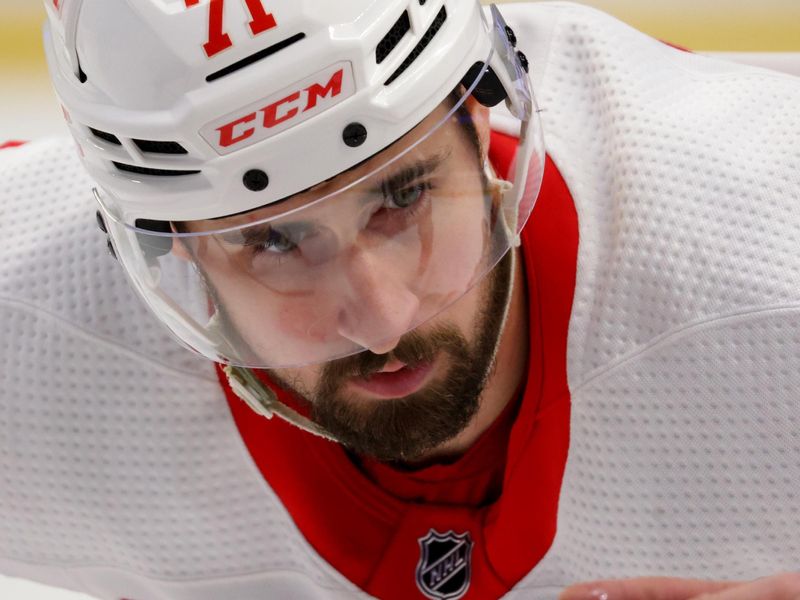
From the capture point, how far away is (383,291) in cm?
97

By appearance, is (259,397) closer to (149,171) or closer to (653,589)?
(149,171)

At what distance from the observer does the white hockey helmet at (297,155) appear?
2.80 feet

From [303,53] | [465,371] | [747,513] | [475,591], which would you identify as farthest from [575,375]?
[303,53]

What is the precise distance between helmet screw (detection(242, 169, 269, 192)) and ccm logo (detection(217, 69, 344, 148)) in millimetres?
34

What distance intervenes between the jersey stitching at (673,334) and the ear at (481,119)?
9.6 inches

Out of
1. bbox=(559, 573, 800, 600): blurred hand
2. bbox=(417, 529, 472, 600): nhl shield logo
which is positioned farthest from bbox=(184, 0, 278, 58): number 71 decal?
bbox=(417, 529, 472, 600): nhl shield logo

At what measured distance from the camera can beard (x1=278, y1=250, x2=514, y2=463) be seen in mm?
1072

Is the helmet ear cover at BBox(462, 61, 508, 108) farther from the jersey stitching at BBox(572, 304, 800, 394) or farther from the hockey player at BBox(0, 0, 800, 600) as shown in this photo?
the jersey stitching at BBox(572, 304, 800, 394)

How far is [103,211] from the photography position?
1050 millimetres

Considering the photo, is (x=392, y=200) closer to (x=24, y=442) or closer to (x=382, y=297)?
(x=382, y=297)

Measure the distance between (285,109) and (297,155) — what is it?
4cm

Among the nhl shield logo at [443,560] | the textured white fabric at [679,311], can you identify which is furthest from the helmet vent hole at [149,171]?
the nhl shield logo at [443,560]

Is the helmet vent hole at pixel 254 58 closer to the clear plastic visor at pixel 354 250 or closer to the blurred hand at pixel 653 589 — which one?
the clear plastic visor at pixel 354 250

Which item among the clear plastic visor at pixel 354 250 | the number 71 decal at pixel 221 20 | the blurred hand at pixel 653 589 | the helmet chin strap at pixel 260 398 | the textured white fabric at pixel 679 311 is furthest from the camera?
the helmet chin strap at pixel 260 398
